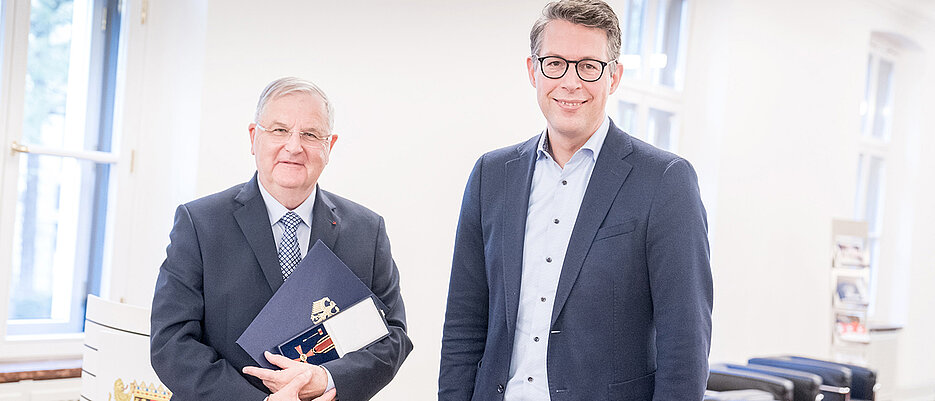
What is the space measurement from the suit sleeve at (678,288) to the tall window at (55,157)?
2912mm

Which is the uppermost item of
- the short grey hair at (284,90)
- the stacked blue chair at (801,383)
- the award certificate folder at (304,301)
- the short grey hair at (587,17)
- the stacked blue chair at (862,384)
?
the short grey hair at (587,17)

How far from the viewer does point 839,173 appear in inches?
291

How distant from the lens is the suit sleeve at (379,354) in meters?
2.10

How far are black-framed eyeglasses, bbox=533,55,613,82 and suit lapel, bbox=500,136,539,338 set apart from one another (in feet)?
0.71

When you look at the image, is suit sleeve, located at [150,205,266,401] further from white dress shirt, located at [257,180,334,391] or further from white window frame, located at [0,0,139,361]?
white window frame, located at [0,0,139,361]

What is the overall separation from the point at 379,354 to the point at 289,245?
13.9 inches

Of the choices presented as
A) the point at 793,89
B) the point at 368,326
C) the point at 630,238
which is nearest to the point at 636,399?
the point at 630,238

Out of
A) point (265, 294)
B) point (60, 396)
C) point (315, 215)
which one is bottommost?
point (60, 396)

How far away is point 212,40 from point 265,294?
1.95 meters

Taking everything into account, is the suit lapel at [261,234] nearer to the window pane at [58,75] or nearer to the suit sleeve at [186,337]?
the suit sleeve at [186,337]

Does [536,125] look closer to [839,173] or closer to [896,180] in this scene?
[839,173]

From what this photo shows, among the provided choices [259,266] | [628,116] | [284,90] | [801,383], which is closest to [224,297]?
[259,266]

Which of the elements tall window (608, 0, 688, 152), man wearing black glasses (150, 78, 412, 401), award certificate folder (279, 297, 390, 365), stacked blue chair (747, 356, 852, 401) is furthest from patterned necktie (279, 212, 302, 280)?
stacked blue chair (747, 356, 852, 401)

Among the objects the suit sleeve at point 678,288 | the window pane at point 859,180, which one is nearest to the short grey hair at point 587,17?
the suit sleeve at point 678,288
